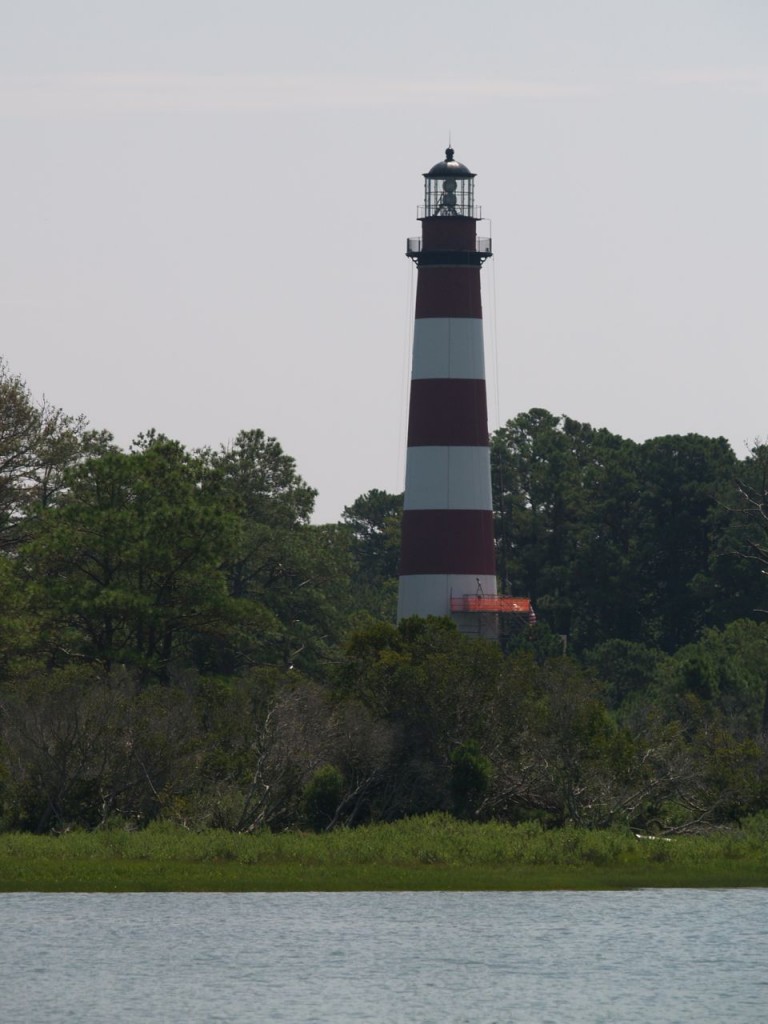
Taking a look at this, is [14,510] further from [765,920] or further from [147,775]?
[765,920]

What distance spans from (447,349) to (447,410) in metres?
2.08

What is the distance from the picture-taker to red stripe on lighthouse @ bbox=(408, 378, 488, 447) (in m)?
74.0

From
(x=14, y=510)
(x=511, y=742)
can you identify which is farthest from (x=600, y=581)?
(x=511, y=742)

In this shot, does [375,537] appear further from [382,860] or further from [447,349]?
[382,860]

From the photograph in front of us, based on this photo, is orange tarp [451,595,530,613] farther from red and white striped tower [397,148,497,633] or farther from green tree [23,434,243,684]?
green tree [23,434,243,684]

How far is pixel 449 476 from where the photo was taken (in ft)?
244

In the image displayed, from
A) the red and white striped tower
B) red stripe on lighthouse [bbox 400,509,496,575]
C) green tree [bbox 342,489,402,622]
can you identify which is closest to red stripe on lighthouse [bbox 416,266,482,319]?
the red and white striped tower

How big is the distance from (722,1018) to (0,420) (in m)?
47.2

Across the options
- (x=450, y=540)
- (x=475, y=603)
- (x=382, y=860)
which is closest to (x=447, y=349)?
(x=450, y=540)

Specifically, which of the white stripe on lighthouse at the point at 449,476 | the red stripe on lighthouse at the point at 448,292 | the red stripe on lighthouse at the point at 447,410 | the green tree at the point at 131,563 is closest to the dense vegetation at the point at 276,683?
the green tree at the point at 131,563

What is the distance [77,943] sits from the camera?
4403 centimetres

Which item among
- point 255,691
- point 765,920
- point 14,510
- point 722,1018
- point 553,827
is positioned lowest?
point 722,1018

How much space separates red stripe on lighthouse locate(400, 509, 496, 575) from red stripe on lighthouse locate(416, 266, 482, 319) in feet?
22.3

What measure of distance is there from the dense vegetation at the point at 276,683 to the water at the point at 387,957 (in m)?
7.83
